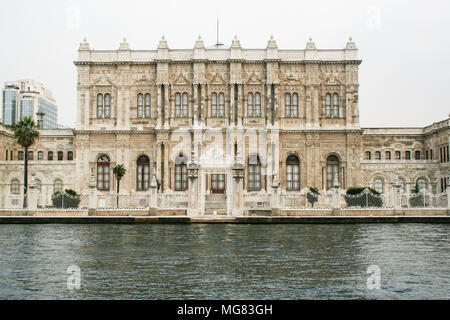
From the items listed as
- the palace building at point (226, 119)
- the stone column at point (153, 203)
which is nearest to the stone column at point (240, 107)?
the palace building at point (226, 119)

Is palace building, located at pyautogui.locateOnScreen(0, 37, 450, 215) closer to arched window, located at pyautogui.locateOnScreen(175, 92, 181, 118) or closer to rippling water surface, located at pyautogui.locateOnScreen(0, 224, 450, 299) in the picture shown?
arched window, located at pyautogui.locateOnScreen(175, 92, 181, 118)

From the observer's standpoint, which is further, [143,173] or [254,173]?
[143,173]

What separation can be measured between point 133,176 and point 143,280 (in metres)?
32.4

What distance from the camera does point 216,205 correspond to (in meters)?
35.8

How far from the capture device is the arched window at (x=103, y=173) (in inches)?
1761

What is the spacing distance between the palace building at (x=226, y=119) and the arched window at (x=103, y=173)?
0.08 m

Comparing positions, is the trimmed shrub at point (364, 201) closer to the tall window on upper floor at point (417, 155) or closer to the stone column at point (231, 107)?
the stone column at point (231, 107)

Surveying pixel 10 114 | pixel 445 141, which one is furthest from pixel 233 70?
pixel 10 114

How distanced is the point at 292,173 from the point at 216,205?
35.8 ft

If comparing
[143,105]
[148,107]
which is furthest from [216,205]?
[143,105]

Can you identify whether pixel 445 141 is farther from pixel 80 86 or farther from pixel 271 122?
pixel 80 86

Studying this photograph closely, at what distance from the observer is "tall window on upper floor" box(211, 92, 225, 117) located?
147ft

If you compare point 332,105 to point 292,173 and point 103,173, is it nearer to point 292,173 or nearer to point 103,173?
point 292,173

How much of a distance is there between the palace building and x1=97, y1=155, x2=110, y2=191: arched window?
79 mm
